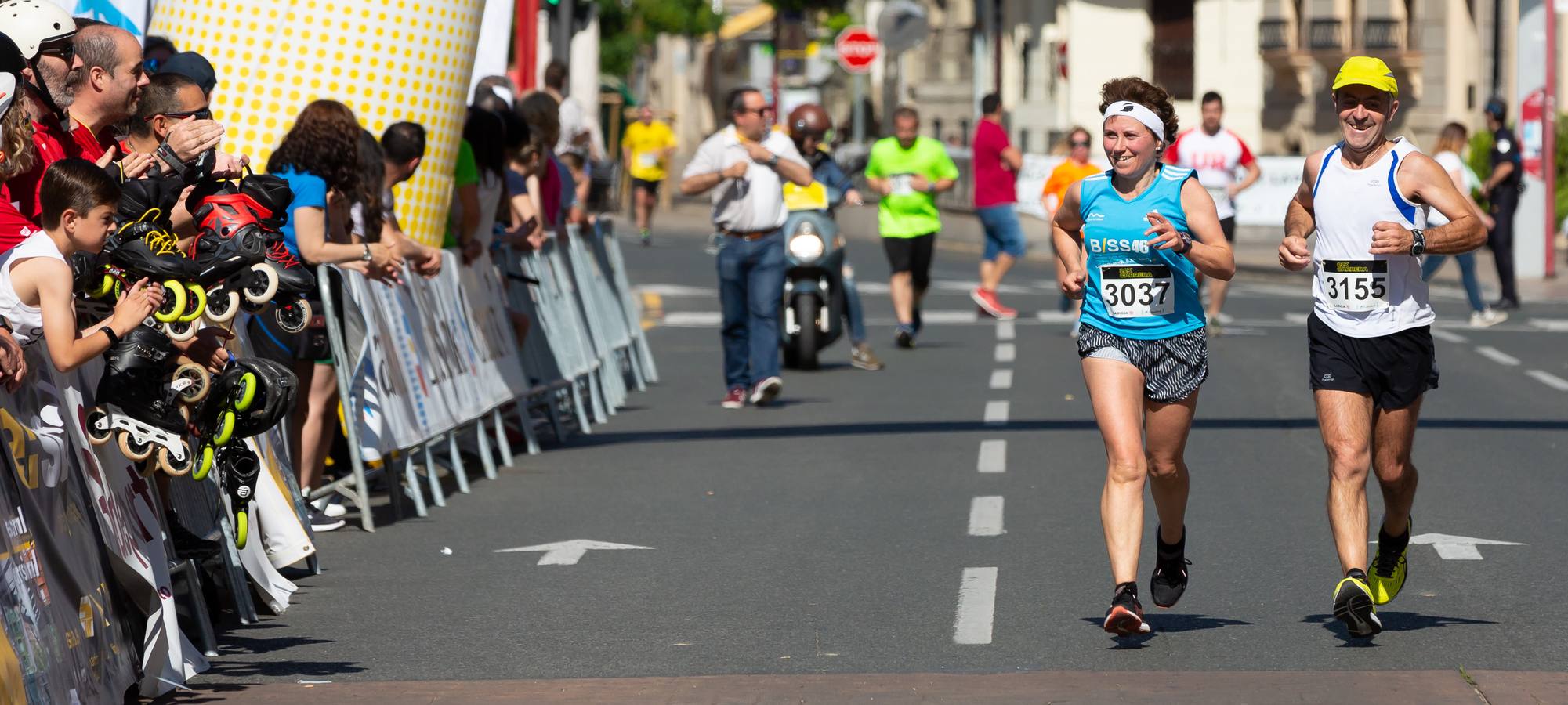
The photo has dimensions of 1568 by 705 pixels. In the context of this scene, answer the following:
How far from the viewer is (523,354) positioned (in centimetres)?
1271

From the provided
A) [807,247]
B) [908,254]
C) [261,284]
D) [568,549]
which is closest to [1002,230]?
[908,254]

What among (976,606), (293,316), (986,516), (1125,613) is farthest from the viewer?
(986,516)

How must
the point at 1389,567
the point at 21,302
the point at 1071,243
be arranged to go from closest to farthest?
the point at 21,302 < the point at 1389,567 < the point at 1071,243

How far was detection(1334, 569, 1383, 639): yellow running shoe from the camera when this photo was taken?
269 inches

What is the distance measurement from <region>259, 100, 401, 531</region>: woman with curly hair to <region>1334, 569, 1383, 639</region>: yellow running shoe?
4.24 m

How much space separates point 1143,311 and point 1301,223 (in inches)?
25.4

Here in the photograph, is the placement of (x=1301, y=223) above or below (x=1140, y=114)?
below

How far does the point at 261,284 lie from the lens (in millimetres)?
7207

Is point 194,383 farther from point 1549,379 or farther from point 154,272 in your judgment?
point 1549,379

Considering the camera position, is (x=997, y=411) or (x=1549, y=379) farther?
(x=1549, y=379)

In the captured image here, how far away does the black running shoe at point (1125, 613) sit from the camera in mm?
6809

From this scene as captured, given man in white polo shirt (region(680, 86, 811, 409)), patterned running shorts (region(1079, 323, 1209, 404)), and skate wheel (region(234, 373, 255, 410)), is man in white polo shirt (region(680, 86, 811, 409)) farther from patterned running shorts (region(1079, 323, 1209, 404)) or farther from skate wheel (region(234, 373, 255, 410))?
skate wheel (region(234, 373, 255, 410))

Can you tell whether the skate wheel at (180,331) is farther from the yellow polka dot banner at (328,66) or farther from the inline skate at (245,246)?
the yellow polka dot banner at (328,66)

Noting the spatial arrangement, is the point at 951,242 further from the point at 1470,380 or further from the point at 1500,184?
the point at 1470,380
